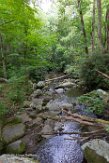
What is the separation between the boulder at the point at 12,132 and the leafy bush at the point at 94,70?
5.18 metres

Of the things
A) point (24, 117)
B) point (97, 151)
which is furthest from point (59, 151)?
point (24, 117)

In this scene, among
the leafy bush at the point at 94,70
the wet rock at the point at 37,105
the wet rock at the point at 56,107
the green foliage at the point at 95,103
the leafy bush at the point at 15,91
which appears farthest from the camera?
the leafy bush at the point at 94,70

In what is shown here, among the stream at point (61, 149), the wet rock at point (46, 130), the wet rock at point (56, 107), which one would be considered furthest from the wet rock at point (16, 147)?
the wet rock at point (56, 107)

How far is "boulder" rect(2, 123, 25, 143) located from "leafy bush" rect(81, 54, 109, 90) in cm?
518

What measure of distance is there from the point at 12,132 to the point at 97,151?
2764 millimetres

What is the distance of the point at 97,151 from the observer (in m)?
4.70

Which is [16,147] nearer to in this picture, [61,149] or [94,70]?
[61,149]

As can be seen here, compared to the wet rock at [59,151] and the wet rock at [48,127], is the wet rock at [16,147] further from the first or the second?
the wet rock at [48,127]

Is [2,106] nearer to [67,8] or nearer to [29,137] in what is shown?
[29,137]

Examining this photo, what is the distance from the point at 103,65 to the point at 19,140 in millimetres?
6265

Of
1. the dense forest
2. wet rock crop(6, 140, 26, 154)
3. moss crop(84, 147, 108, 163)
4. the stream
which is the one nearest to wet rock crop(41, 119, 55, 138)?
the stream

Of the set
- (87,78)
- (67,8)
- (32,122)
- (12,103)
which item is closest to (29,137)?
(32,122)

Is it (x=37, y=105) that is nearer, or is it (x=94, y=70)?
(x=37, y=105)

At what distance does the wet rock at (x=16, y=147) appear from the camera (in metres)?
5.77
